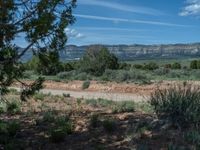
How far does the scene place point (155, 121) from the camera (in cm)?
1006

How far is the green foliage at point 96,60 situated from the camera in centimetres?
4800

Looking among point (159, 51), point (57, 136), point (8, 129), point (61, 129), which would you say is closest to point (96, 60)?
point (8, 129)

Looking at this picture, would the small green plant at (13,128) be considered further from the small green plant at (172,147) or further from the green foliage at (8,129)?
the small green plant at (172,147)

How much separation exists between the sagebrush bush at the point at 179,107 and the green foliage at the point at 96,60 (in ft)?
123

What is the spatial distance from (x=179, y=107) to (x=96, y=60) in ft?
129

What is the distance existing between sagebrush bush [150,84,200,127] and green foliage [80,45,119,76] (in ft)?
123

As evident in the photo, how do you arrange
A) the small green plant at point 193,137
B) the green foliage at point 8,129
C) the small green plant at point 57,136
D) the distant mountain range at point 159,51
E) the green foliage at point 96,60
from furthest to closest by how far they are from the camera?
the distant mountain range at point 159,51, the green foliage at point 96,60, the green foliage at point 8,129, the small green plant at point 57,136, the small green plant at point 193,137

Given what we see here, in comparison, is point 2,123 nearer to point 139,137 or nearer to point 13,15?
point 13,15

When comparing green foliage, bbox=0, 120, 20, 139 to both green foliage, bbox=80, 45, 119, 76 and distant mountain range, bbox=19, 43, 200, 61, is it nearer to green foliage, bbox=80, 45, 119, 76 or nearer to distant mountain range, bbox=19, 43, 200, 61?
green foliage, bbox=80, 45, 119, 76

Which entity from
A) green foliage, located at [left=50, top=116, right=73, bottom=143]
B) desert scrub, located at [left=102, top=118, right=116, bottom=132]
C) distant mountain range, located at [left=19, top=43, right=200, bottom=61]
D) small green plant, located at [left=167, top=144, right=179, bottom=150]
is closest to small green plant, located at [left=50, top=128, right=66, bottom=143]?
green foliage, located at [left=50, top=116, right=73, bottom=143]

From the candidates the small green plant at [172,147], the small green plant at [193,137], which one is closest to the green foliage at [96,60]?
the small green plant at [193,137]

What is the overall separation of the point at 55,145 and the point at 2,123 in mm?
1804

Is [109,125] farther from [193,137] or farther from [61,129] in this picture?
[193,137]

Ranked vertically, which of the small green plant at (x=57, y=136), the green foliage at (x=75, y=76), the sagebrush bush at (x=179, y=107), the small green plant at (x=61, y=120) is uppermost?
the sagebrush bush at (x=179, y=107)
